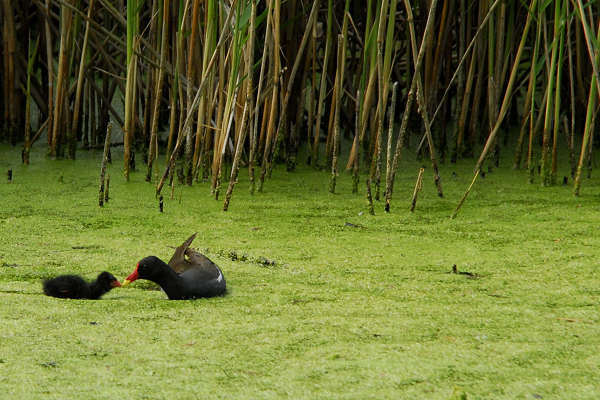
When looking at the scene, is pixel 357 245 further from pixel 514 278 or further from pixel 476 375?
pixel 476 375

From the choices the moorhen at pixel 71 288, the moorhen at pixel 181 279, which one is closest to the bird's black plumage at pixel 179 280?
the moorhen at pixel 181 279

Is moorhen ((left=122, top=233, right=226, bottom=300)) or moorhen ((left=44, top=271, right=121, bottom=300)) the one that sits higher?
moorhen ((left=122, top=233, right=226, bottom=300))

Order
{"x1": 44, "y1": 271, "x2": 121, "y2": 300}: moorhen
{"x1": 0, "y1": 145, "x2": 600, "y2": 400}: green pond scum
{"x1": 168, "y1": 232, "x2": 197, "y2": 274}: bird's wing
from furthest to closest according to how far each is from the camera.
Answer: {"x1": 168, "y1": 232, "x2": 197, "y2": 274}: bird's wing
{"x1": 44, "y1": 271, "x2": 121, "y2": 300}: moorhen
{"x1": 0, "y1": 145, "x2": 600, "y2": 400}: green pond scum

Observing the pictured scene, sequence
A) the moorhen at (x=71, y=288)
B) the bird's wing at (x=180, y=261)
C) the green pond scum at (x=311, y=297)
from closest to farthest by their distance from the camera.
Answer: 1. the green pond scum at (x=311, y=297)
2. the moorhen at (x=71, y=288)
3. the bird's wing at (x=180, y=261)

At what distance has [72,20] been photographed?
3682mm

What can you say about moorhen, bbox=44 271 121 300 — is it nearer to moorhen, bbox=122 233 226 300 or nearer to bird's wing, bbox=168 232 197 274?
moorhen, bbox=122 233 226 300

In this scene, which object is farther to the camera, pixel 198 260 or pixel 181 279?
pixel 198 260

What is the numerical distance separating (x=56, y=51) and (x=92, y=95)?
854mm

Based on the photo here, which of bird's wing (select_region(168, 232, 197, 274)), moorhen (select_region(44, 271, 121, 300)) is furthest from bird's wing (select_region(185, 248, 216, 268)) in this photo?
moorhen (select_region(44, 271, 121, 300))

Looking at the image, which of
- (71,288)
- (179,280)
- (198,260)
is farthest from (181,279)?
(71,288)

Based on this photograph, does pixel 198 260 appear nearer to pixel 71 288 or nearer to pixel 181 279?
pixel 181 279

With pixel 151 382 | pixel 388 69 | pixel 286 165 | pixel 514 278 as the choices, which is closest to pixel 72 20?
pixel 286 165

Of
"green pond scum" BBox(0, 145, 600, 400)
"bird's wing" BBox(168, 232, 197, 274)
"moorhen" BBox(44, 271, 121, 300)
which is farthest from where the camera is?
"bird's wing" BBox(168, 232, 197, 274)

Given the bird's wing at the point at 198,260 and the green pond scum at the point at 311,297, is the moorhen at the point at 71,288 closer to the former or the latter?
the green pond scum at the point at 311,297
